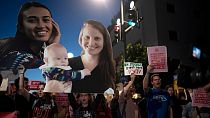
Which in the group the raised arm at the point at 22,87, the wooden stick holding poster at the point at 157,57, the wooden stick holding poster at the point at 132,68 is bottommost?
the raised arm at the point at 22,87

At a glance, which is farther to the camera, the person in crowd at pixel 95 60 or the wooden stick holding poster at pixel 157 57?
the wooden stick holding poster at pixel 157 57

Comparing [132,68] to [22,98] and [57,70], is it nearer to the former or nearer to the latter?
[57,70]

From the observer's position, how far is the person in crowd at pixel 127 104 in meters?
5.84

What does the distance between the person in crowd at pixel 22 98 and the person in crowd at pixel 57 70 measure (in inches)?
13.3

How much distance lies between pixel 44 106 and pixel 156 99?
1990mm

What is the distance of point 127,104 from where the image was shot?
5895mm

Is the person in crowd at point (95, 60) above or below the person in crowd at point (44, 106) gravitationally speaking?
above

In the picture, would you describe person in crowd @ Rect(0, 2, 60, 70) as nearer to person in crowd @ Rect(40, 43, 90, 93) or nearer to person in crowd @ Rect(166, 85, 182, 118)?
person in crowd @ Rect(40, 43, 90, 93)

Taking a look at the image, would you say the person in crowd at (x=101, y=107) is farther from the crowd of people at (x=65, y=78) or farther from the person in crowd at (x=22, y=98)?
the person in crowd at (x=22, y=98)

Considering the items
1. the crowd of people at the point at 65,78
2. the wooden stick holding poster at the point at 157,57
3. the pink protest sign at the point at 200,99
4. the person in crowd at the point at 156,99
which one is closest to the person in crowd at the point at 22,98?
the crowd of people at the point at 65,78

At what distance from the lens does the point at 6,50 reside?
554cm

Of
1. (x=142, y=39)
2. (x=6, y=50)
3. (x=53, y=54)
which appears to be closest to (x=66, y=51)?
(x=53, y=54)

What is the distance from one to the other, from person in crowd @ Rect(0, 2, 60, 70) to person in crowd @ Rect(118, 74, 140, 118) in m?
1.51

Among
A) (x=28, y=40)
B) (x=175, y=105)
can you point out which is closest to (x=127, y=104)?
(x=175, y=105)
